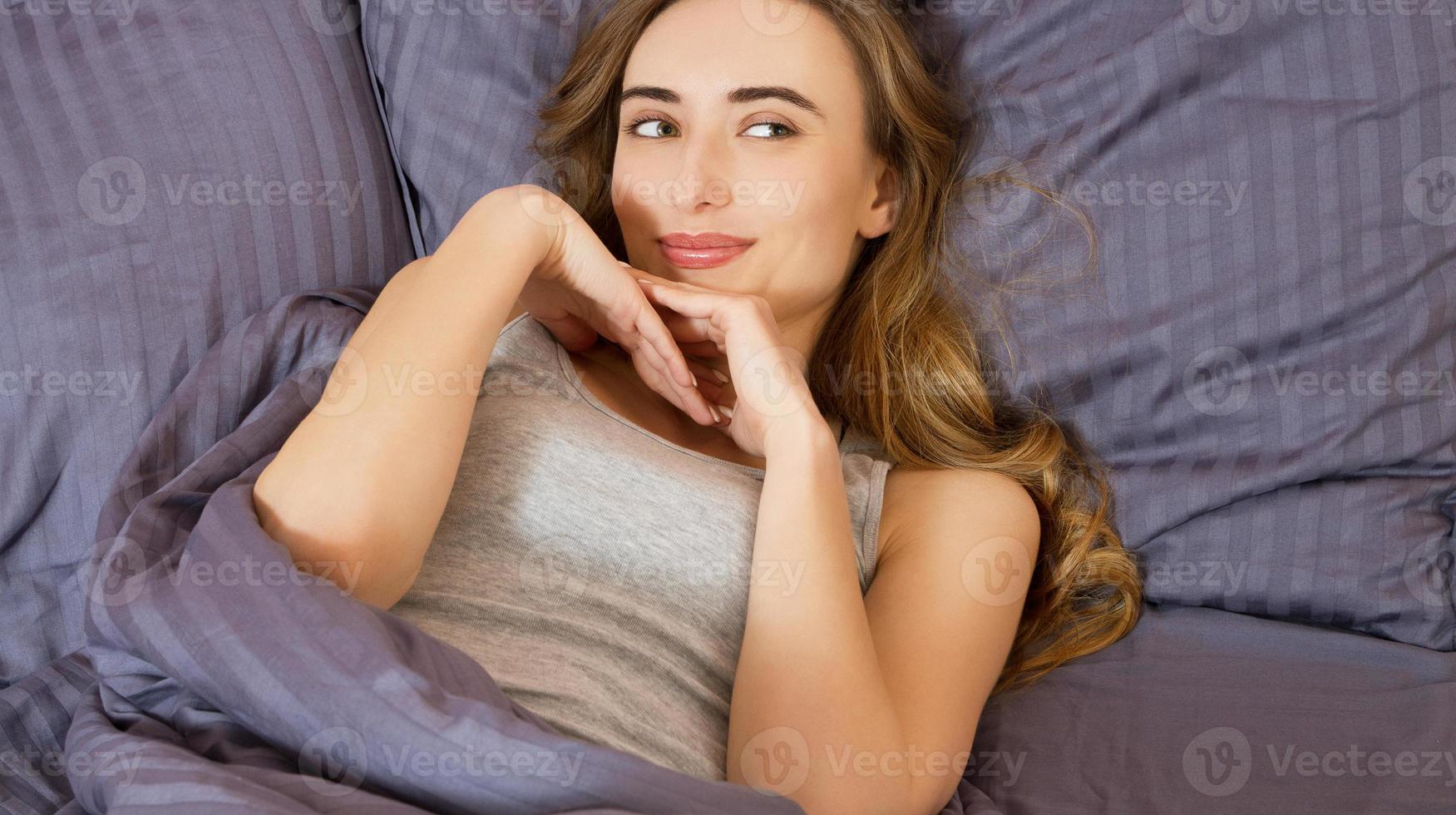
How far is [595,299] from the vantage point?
4.28ft

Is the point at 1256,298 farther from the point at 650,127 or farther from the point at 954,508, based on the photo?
the point at 650,127

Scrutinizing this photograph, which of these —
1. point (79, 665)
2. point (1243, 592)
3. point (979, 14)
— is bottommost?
point (79, 665)

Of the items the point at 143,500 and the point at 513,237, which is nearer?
the point at 143,500

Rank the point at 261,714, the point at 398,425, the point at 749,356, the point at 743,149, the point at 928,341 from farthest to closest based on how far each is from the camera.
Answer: the point at 928,341 → the point at 743,149 → the point at 749,356 → the point at 398,425 → the point at 261,714

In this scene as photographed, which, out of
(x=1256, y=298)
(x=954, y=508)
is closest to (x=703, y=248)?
(x=954, y=508)

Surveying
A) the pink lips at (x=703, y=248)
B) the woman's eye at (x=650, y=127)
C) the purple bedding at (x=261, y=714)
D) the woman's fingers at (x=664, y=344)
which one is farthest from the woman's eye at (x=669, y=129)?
the purple bedding at (x=261, y=714)

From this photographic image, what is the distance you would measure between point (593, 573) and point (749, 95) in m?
0.60

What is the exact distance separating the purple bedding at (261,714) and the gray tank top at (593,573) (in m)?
0.14

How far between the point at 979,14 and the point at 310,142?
89cm

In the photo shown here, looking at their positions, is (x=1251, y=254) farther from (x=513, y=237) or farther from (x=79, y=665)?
(x=79, y=665)

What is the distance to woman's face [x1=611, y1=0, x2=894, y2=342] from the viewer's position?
4.50ft

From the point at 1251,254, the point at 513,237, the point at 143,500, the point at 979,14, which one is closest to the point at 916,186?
the point at 979,14

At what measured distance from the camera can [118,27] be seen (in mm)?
1448

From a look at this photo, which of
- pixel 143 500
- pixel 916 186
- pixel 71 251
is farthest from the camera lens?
pixel 916 186
